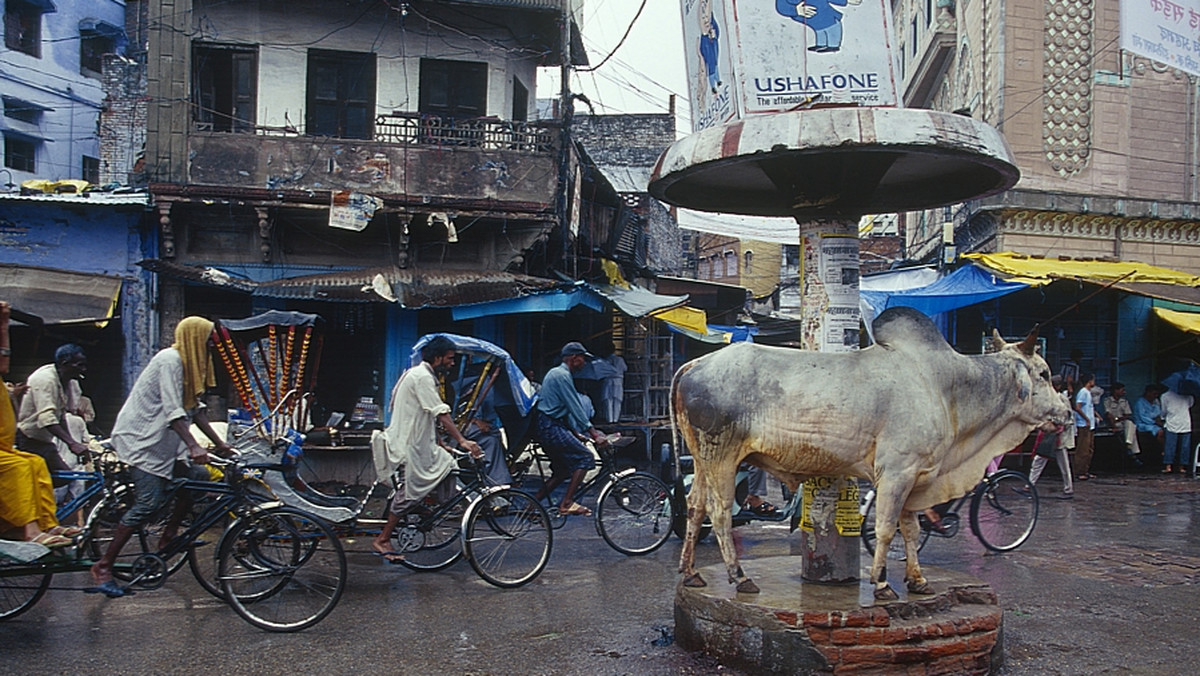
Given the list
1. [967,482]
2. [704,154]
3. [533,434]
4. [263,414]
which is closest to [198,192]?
[263,414]

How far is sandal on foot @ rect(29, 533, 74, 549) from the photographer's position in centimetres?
561

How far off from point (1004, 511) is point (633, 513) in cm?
355

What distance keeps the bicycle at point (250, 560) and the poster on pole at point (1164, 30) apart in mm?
9783

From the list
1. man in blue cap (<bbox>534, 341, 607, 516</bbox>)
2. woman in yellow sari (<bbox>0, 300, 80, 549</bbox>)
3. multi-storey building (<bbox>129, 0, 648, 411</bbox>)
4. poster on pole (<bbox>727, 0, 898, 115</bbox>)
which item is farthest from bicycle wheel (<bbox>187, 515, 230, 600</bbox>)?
multi-storey building (<bbox>129, 0, 648, 411</bbox>)

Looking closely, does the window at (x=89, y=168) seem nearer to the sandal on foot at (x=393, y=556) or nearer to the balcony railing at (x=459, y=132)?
the balcony railing at (x=459, y=132)

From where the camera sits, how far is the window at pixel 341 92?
15.6 m

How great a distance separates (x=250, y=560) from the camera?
20.8 ft

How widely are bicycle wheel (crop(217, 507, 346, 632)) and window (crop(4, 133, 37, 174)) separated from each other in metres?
26.3

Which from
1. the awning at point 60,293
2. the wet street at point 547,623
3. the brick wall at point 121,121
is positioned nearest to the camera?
the wet street at point 547,623

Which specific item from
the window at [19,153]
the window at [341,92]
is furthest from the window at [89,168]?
the window at [341,92]

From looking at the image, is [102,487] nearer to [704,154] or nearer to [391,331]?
[704,154]

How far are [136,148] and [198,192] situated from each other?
28.5ft

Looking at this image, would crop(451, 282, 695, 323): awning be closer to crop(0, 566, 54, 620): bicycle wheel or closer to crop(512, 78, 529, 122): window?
crop(512, 78, 529, 122): window

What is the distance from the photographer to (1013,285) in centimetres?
1403
